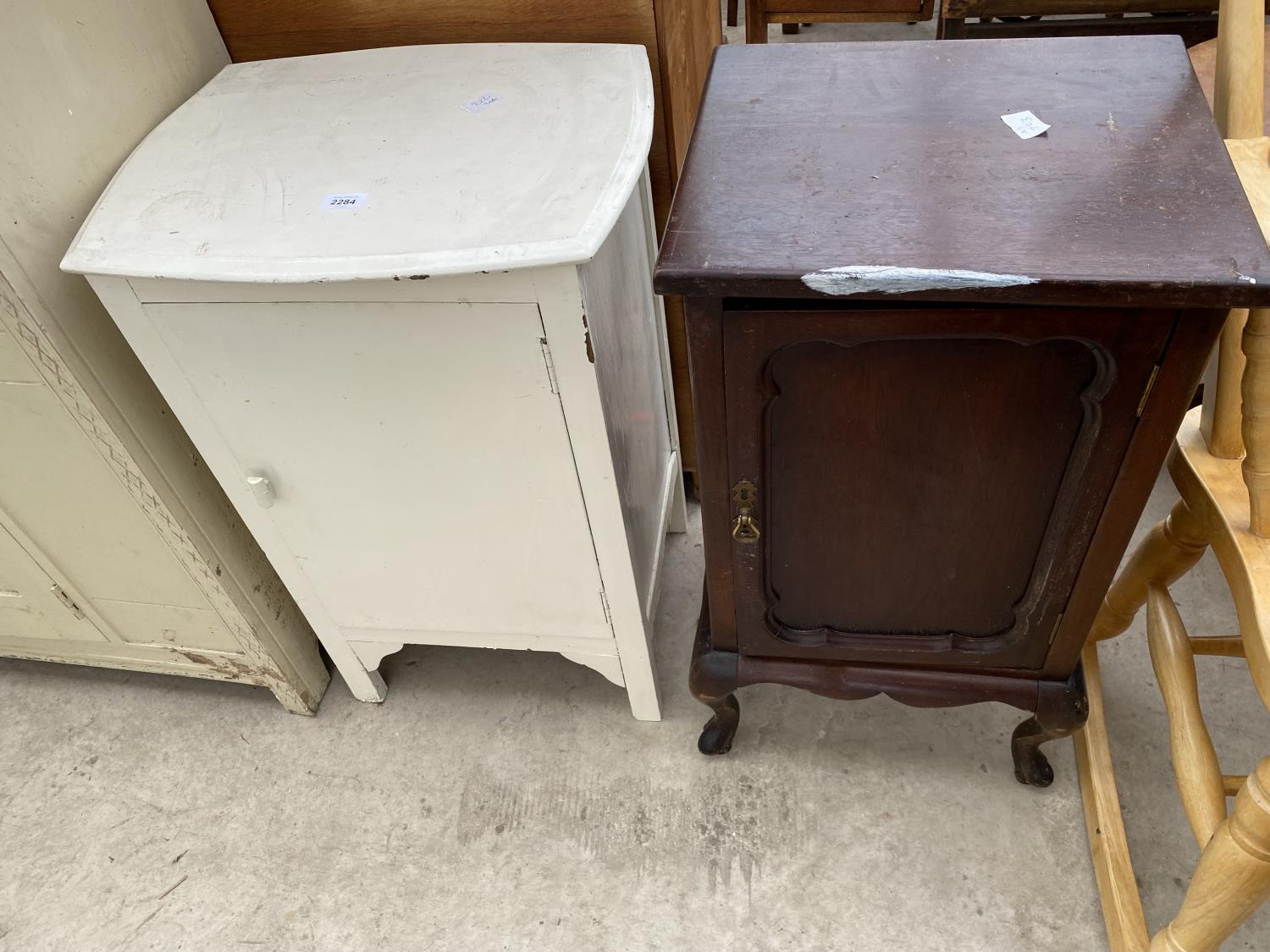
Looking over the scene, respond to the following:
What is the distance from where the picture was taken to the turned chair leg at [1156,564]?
1.04 metres

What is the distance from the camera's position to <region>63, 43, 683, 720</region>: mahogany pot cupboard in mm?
833

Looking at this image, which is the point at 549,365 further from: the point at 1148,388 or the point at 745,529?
the point at 1148,388

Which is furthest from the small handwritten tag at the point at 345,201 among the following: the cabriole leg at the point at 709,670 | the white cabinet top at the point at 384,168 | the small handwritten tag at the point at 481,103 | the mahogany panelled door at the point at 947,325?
the cabriole leg at the point at 709,670

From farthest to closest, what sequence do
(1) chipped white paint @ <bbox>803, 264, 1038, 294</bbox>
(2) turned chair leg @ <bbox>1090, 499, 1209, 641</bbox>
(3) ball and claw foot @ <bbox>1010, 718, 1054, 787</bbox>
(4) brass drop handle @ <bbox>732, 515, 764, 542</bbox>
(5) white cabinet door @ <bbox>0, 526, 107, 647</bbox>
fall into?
1. (5) white cabinet door @ <bbox>0, 526, 107, 647</bbox>
2. (3) ball and claw foot @ <bbox>1010, 718, 1054, 787</bbox>
3. (2) turned chair leg @ <bbox>1090, 499, 1209, 641</bbox>
4. (4) brass drop handle @ <bbox>732, 515, 764, 542</bbox>
5. (1) chipped white paint @ <bbox>803, 264, 1038, 294</bbox>

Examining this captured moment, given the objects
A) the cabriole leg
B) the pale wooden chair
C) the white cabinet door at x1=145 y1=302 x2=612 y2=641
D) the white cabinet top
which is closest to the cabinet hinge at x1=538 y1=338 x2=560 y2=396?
the white cabinet door at x1=145 y1=302 x2=612 y2=641

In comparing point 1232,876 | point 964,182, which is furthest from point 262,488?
point 1232,876

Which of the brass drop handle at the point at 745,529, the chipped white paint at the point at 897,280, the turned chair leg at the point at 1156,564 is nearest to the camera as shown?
the chipped white paint at the point at 897,280

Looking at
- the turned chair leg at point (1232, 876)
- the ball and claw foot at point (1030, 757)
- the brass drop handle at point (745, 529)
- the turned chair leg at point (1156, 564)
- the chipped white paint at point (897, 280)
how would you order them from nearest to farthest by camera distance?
the chipped white paint at point (897, 280)
the turned chair leg at point (1232, 876)
the brass drop handle at point (745, 529)
the turned chair leg at point (1156, 564)
the ball and claw foot at point (1030, 757)

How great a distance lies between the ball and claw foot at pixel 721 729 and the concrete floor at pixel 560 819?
0.10 ft

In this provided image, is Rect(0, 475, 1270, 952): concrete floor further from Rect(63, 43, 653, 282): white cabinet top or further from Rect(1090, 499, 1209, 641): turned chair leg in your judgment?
Rect(63, 43, 653, 282): white cabinet top

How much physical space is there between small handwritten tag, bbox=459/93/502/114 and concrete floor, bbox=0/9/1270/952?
0.87 meters

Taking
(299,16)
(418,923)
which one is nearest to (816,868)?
(418,923)

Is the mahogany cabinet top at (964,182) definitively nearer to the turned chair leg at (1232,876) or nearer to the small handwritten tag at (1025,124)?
the small handwritten tag at (1025,124)

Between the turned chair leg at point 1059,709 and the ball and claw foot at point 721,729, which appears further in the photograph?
the ball and claw foot at point 721,729
